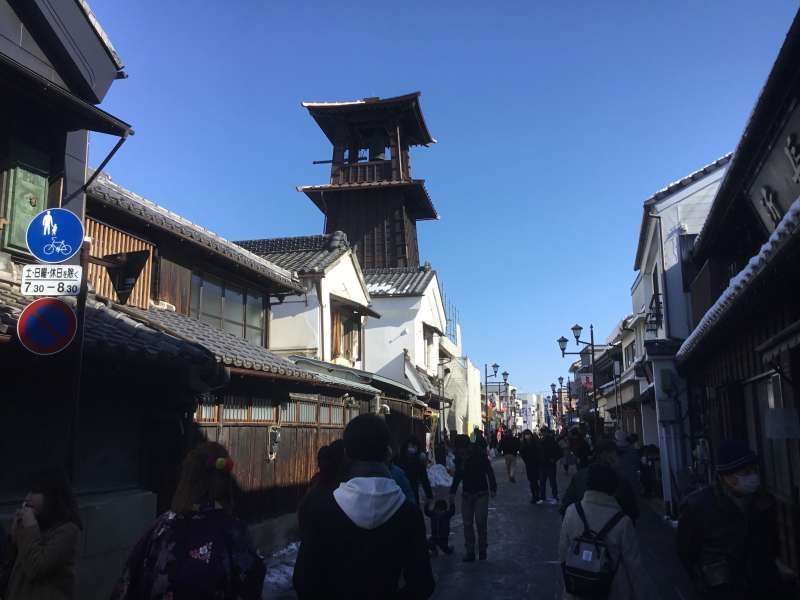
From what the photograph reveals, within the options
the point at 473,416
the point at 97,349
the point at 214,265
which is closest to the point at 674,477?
the point at 214,265

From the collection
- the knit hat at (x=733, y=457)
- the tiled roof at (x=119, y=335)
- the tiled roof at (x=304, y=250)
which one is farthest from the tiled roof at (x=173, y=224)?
the knit hat at (x=733, y=457)

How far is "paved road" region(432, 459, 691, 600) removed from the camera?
8.62 m

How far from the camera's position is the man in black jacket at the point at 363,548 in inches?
118

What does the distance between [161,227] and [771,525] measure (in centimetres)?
1046

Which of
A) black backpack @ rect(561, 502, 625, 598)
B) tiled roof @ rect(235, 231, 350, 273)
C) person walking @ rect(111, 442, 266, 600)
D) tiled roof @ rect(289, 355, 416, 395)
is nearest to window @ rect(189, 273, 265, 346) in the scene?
tiled roof @ rect(289, 355, 416, 395)

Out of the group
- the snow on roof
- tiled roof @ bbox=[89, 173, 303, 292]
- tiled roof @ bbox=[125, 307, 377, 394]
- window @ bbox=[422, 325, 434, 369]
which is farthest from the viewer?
window @ bbox=[422, 325, 434, 369]

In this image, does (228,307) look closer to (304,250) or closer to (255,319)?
(255,319)

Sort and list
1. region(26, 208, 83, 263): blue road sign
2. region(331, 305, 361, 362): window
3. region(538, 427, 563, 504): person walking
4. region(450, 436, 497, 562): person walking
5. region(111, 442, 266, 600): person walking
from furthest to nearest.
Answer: region(331, 305, 361, 362): window
region(538, 427, 563, 504): person walking
region(450, 436, 497, 562): person walking
region(26, 208, 83, 263): blue road sign
region(111, 442, 266, 600): person walking

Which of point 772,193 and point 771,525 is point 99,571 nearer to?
point 771,525

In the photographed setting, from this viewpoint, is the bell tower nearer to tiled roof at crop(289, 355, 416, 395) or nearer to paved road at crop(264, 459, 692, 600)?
tiled roof at crop(289, 355, 416, 395)

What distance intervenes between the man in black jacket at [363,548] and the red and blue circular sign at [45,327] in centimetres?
389

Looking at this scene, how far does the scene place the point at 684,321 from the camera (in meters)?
17.2

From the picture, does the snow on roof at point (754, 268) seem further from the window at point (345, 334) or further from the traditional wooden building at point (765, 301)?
the window at point (345, 334)

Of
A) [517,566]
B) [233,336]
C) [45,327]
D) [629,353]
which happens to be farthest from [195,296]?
[629,353]
